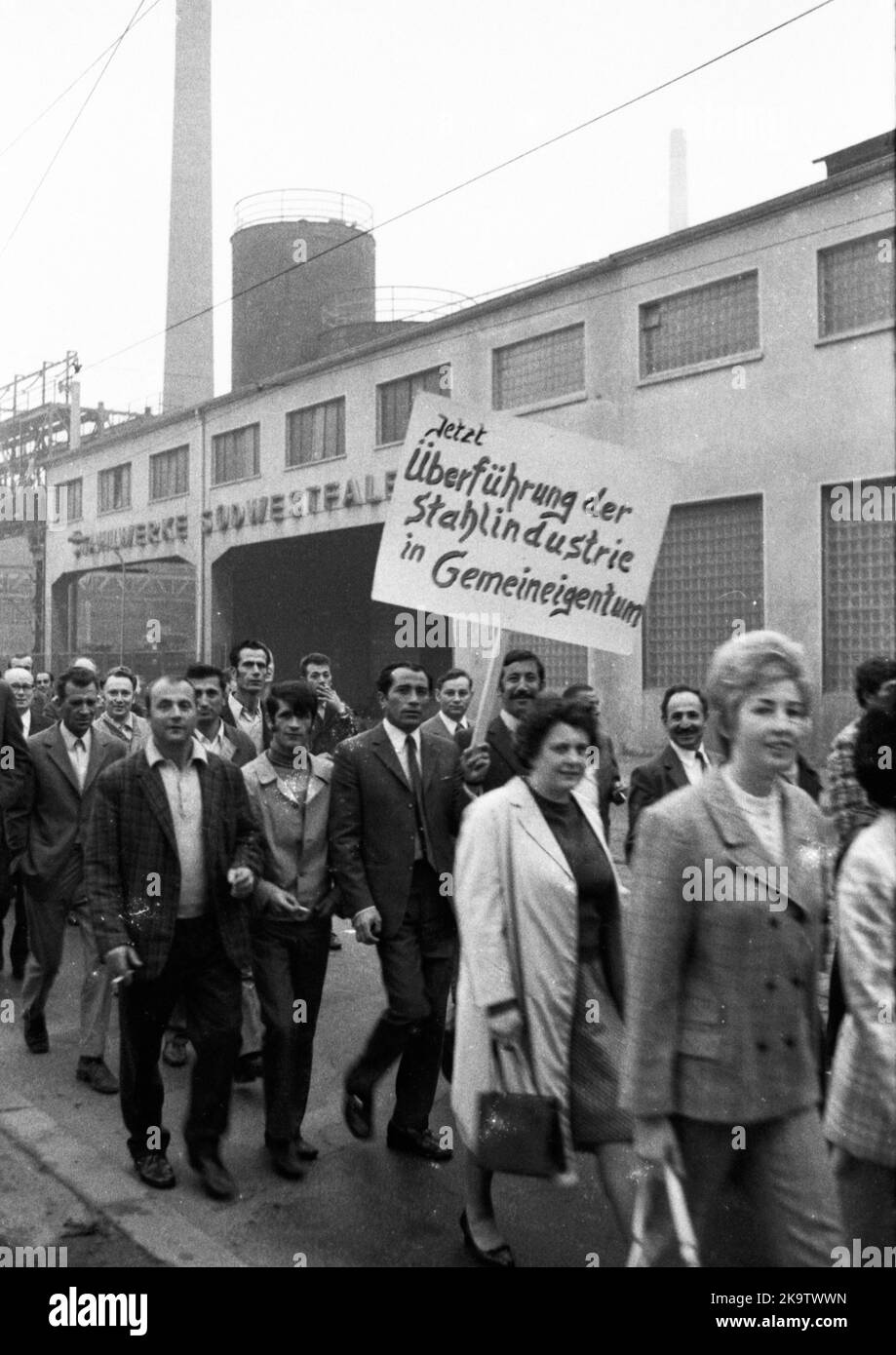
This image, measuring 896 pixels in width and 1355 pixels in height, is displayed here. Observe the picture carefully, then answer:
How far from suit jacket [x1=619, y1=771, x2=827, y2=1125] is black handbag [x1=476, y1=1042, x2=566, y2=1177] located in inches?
25.8

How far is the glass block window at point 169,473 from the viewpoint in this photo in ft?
98.1

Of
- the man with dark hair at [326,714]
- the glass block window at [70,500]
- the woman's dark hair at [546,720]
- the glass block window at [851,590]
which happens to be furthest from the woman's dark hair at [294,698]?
the glass block window at [70,500]

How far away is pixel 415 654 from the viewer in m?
24.4

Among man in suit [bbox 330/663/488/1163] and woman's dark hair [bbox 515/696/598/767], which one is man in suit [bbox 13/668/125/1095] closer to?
man in suit [bbox 330/663/488/1163]

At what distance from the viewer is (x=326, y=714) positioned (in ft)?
27.1

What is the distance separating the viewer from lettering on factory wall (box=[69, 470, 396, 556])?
23953mm

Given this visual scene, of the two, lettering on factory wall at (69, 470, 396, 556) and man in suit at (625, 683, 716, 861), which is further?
lettering on factory wall at (69, 470, 396, 556)

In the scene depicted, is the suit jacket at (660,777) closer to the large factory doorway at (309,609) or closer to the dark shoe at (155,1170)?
the dark shoe at (155,1170)

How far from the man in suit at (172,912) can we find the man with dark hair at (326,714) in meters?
3.27

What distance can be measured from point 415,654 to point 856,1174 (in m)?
21.7

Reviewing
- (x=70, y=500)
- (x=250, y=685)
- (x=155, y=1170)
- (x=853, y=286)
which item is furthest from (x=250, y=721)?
(x=70, y=500)

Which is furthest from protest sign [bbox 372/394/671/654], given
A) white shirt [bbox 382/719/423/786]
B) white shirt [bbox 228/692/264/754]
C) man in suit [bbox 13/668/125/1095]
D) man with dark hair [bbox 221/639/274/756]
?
white shirt [bbox 228/692/264/754]

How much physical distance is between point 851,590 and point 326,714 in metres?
9.28

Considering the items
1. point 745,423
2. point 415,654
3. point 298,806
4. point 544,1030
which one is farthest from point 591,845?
point 415,654
